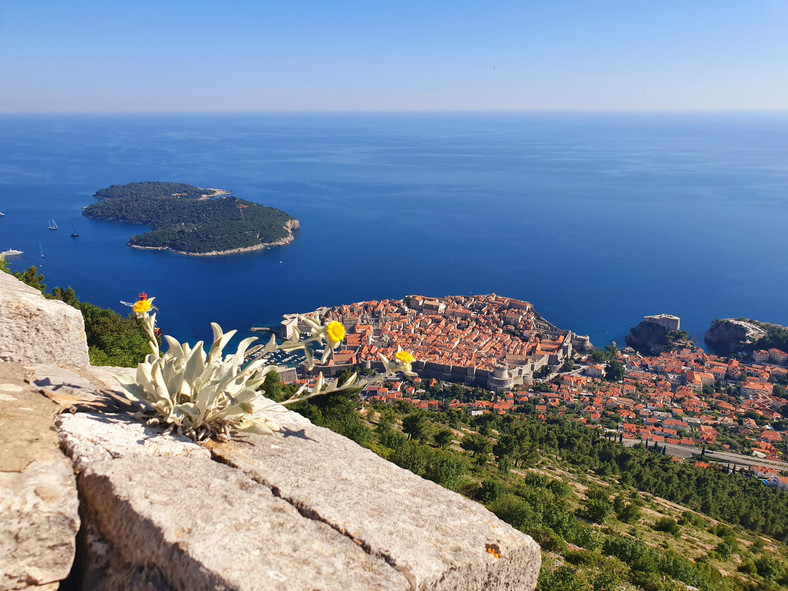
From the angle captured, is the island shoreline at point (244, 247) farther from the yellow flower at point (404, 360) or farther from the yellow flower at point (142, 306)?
the yellow flower at point (404, 360)

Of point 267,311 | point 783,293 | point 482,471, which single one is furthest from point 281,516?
point 783,293

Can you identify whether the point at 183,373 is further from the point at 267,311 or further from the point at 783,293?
the point at 783,293

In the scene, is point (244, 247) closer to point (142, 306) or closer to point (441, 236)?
point (441, 236)

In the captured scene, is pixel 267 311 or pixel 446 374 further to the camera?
pixel 267 311

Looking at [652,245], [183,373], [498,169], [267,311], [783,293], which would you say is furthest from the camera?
[498,169]

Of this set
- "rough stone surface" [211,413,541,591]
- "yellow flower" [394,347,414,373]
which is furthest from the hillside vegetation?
"yellow flower" [394,347,414,373]

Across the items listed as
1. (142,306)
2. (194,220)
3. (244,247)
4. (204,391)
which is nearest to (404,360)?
(204,391)

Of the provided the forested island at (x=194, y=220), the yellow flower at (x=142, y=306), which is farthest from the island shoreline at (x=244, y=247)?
the yellow flower at (x=142, y=306)
